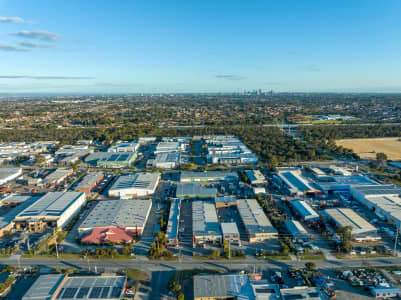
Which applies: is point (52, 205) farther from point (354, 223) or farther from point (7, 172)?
point (354, 223)

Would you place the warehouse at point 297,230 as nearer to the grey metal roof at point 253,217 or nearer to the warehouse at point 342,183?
the grey metal roof at point 253,217

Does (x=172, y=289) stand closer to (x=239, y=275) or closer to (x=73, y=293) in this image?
(x=239, y=275)

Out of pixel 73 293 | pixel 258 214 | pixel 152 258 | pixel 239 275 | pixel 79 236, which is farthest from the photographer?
pixel 258 214

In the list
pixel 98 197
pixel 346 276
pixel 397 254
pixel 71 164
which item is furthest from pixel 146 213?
pixel 71 164

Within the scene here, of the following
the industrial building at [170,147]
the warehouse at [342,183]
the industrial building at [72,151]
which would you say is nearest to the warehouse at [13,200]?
the industrial building at [72,151]

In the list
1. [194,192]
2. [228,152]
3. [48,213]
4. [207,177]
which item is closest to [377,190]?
[207,177]
